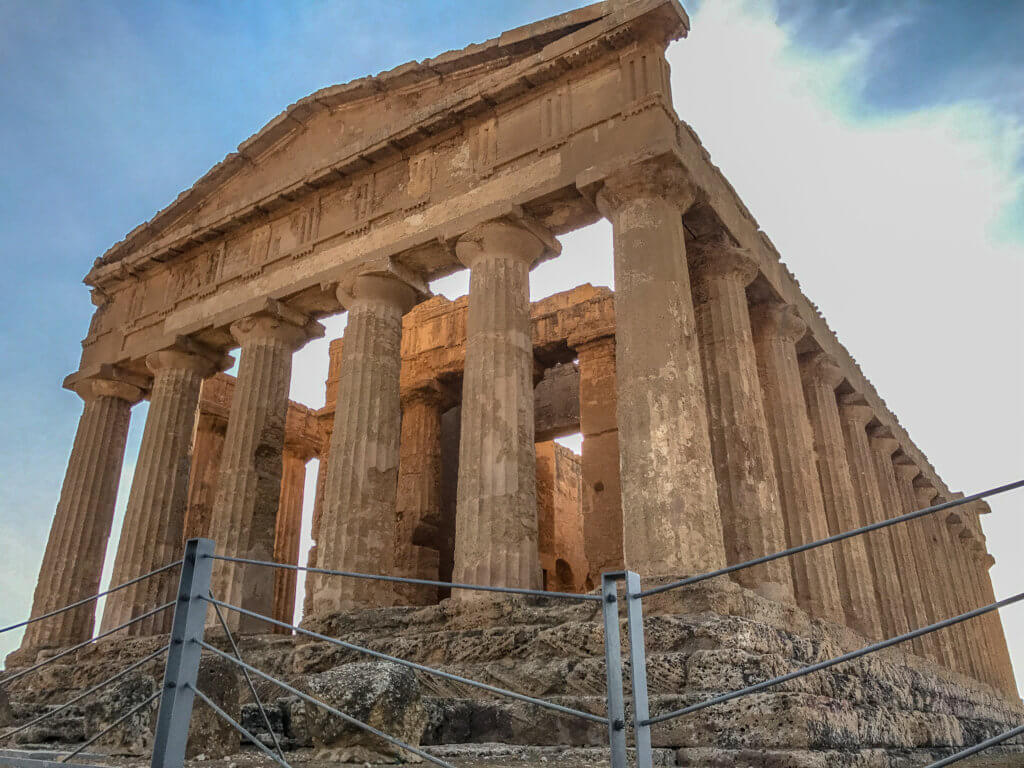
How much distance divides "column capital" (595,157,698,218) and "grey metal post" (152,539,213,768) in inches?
300

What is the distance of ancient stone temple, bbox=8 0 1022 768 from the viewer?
798cm

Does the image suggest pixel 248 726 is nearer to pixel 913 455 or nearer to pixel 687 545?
pixel 687 545

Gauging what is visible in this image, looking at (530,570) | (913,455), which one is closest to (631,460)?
(530,570)

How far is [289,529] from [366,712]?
15877 millimetres

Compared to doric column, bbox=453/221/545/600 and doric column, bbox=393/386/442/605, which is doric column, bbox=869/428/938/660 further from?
doric column, bbox=453/221/545/600

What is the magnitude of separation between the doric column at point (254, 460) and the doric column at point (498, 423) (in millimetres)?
3995

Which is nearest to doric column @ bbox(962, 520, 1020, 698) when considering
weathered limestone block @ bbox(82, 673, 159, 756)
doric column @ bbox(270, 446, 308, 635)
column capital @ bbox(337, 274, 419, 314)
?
doric column @ bbox(270, 446, 308, 635)

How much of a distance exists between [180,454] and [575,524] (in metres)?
11.1

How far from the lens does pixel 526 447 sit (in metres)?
10.5

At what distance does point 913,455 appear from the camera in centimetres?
2188

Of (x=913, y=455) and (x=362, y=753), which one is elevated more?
(x=913, y=455)

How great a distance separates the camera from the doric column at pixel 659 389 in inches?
336

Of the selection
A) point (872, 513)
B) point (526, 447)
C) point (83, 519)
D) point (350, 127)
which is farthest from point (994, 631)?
point (83, 519)

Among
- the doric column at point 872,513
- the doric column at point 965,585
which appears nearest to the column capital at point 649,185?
the doric column at point 872,513
